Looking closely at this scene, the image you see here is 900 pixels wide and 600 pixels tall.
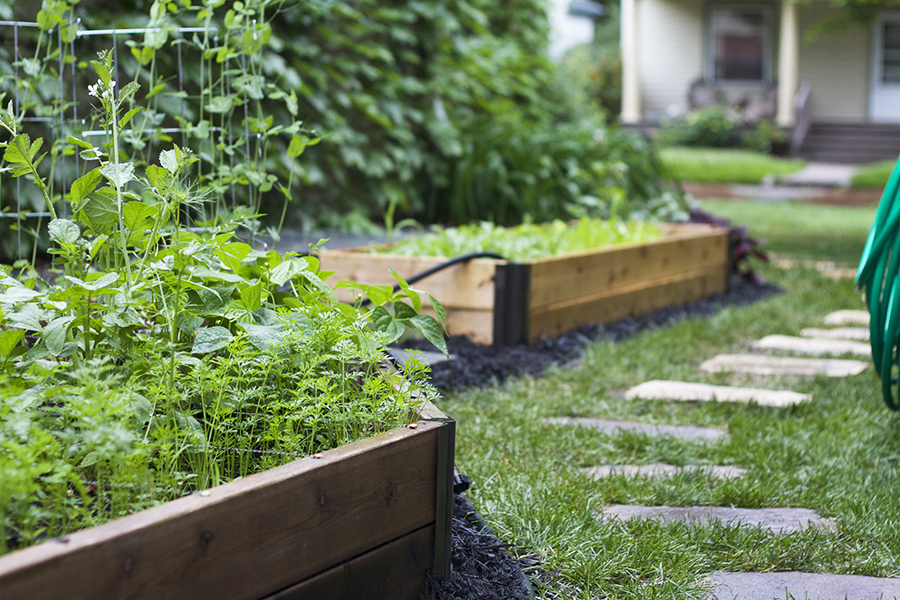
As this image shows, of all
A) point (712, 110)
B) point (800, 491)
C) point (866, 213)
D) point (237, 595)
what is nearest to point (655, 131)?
point (712, 110)

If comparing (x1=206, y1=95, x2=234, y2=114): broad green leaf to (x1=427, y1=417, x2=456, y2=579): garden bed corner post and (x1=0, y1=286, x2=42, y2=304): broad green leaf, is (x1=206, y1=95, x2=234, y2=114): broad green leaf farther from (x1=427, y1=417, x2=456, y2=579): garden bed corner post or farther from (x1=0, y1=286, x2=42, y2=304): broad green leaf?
(x1=427, y1=417, x2=456, y2=579): garden bed corner post

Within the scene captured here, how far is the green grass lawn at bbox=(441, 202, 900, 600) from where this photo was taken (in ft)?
5.44

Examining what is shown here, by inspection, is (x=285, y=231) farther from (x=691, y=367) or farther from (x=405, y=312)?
(x=405, y=312)

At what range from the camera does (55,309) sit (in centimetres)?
145

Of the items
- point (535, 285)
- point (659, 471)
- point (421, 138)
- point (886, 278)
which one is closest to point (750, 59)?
point (421, 138)

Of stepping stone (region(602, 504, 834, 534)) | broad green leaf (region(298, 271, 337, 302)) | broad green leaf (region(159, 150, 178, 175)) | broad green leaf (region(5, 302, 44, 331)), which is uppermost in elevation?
broad green leaf (region(159, 150, 178, 175))

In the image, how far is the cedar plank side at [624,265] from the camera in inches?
135

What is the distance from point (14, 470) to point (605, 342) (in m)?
2.76

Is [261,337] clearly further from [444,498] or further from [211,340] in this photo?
Result: [444,498]

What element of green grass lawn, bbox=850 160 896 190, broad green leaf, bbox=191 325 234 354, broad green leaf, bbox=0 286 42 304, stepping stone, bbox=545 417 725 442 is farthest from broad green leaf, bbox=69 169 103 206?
green grass lawn, bbox=850 160 896 190

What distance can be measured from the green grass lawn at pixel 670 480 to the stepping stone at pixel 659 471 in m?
0.03

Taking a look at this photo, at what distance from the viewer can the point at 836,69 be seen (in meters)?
17.7

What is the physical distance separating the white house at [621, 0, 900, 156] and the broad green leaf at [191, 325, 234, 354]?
16.9 meters

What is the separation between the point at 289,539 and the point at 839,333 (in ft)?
11.1
